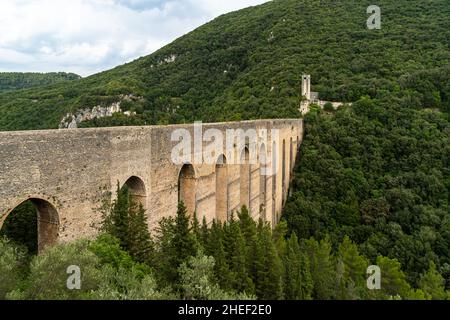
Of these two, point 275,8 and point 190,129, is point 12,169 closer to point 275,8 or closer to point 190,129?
point 190,129

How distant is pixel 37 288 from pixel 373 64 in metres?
50.7

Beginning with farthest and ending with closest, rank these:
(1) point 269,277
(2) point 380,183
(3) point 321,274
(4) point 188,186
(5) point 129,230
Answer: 1. (2) point 380,183
2. (4) point 188,186
3. (3) point 321,274
4. (5) point 129,230
5. (1) point 269,277

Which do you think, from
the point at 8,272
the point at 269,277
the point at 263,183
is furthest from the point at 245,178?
the point at 8,272

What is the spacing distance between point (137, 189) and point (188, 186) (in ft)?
11.6

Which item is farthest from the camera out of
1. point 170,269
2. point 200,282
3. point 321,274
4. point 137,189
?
point 321,274

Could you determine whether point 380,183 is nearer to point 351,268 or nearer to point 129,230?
point 351,268

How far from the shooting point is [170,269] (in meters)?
9.51

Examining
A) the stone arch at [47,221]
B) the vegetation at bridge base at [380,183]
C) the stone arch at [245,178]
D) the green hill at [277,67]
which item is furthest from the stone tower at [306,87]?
the stone arch at [47,221]

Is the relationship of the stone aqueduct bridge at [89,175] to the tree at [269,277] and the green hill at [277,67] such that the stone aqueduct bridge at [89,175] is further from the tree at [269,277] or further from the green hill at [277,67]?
the green hill at [277,67]

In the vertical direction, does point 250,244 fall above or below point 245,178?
below

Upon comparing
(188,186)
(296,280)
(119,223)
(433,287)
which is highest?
(188,186)

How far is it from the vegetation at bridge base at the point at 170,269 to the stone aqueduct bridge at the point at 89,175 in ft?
2.39

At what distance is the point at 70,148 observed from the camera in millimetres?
10336
